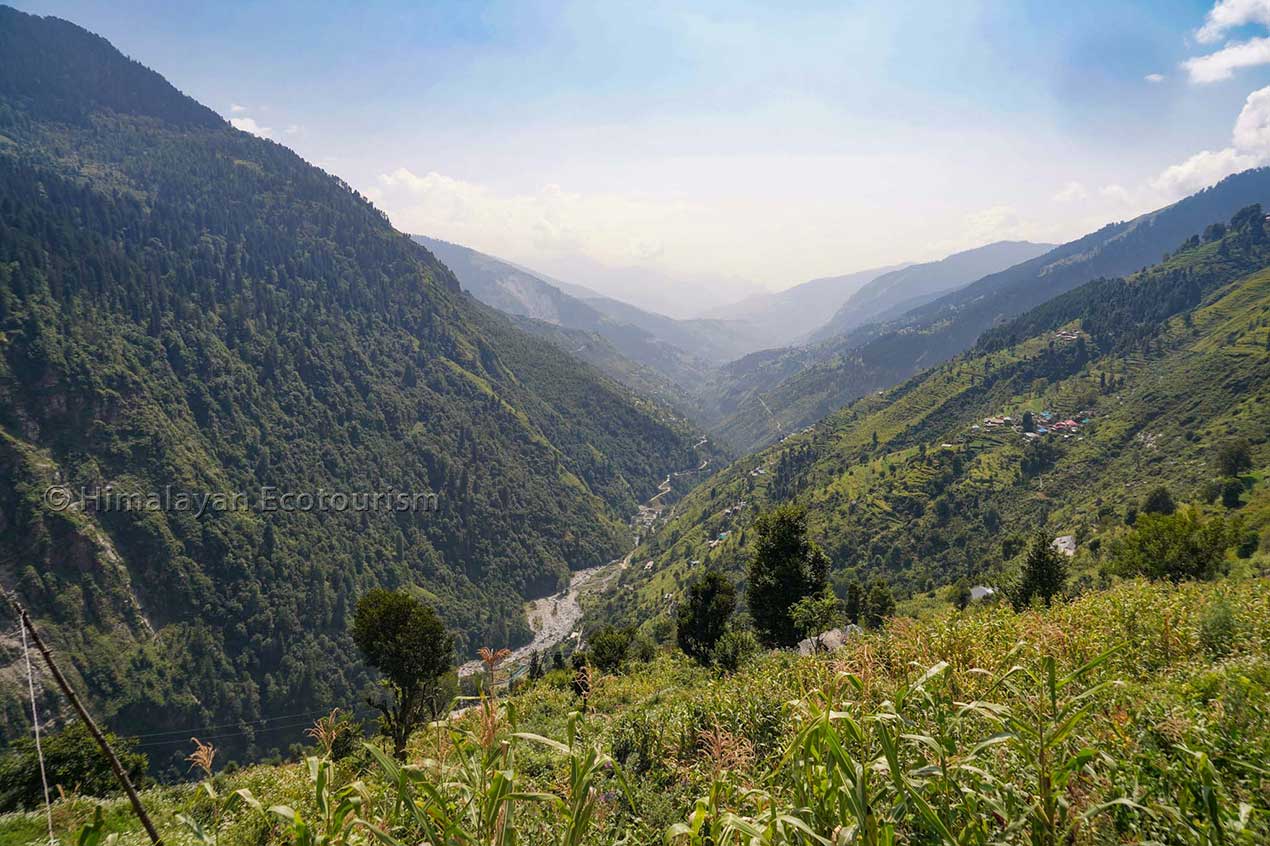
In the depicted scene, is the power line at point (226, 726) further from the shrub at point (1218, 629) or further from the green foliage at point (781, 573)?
the shrub at point (1218, 629)

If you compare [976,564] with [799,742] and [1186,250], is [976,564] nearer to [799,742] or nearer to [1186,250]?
[799,742]

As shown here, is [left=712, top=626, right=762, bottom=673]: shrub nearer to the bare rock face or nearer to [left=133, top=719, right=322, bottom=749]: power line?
the bare rock face

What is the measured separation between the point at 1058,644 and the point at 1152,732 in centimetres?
329

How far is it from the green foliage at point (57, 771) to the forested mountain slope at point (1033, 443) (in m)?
62.2

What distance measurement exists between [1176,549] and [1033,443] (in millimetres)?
98036

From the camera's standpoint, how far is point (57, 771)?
16281 millimetres

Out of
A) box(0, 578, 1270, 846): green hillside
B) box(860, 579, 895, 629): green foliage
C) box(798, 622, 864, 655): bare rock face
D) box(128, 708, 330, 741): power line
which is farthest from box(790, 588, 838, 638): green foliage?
box(128, 708, 330, 741): power line

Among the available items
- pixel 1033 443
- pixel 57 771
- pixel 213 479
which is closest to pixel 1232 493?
pixel 1033 443

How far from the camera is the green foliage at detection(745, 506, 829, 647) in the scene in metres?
25.7

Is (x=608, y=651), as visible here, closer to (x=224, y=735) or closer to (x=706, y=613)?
(x=706, y=613)

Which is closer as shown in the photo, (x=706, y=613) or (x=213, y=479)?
(x=706, y=613)

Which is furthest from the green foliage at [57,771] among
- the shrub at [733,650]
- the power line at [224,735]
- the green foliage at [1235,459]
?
the power line at [224,735]

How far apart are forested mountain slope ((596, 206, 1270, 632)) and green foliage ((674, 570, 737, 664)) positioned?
124 feet

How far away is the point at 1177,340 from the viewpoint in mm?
125125
